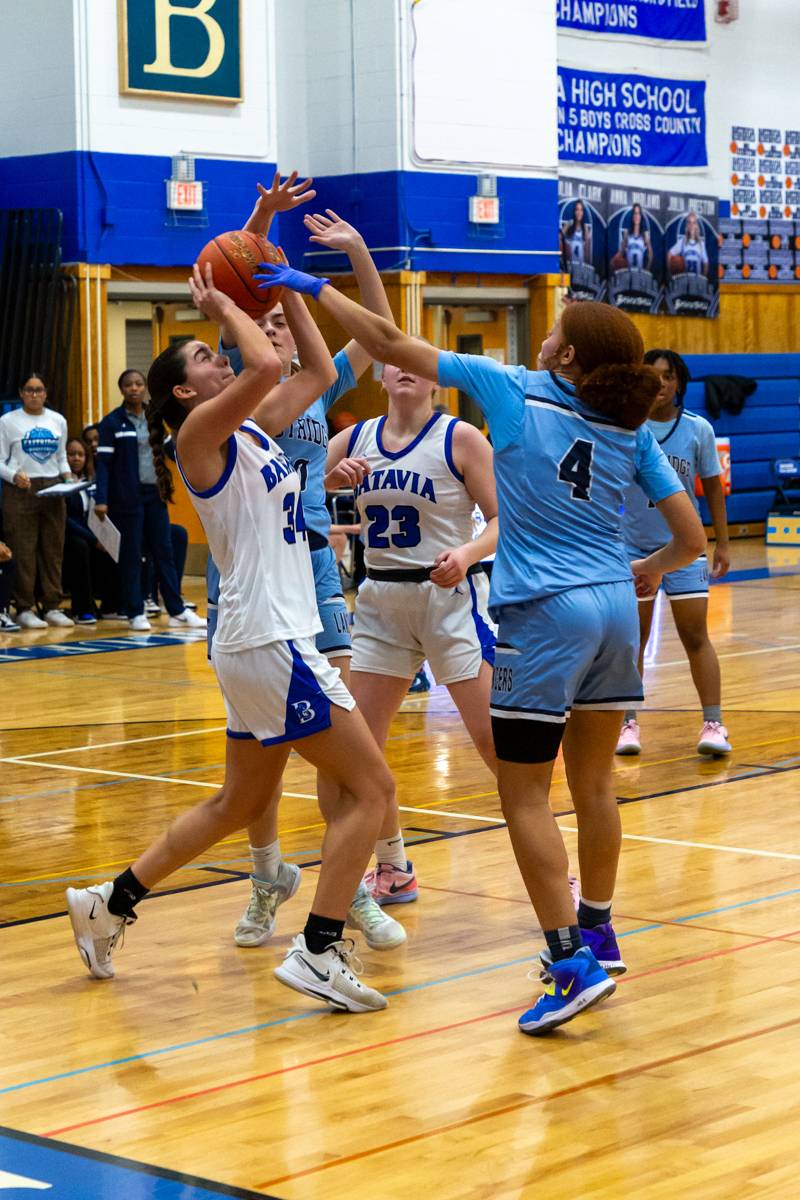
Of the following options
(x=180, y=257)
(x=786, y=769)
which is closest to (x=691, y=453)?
(x=786, y=769)

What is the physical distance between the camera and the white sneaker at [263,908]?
5047 mm

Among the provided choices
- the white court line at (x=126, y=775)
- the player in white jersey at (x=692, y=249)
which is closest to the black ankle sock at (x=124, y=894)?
the white court line at (x=126, y=775)

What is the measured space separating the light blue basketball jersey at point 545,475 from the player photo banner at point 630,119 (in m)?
15.3

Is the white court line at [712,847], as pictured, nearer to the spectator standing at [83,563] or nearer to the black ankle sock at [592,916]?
the black ankle sock at [592,916]

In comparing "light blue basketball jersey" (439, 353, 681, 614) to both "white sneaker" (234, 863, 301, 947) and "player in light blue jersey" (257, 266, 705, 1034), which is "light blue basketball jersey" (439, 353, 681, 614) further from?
"white sneaker" (234, 863, 301, 947)

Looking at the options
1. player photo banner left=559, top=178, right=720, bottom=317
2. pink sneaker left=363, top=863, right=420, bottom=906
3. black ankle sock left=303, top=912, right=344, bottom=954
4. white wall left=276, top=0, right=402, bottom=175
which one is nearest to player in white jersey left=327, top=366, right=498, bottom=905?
pink sneaker left=363, top=863, right=420, bottom=906

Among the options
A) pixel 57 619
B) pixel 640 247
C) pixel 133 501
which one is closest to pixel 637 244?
pixel 640 247

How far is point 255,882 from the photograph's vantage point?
16.7ft

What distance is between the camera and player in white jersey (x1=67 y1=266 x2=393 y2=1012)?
4.36 meters

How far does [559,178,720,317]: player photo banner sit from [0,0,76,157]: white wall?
569 centimetres

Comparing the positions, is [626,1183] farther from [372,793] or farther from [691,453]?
[691,453]

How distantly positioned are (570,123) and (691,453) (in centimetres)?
1195

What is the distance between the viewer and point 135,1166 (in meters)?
3.45

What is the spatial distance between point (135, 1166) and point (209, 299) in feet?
6.61
